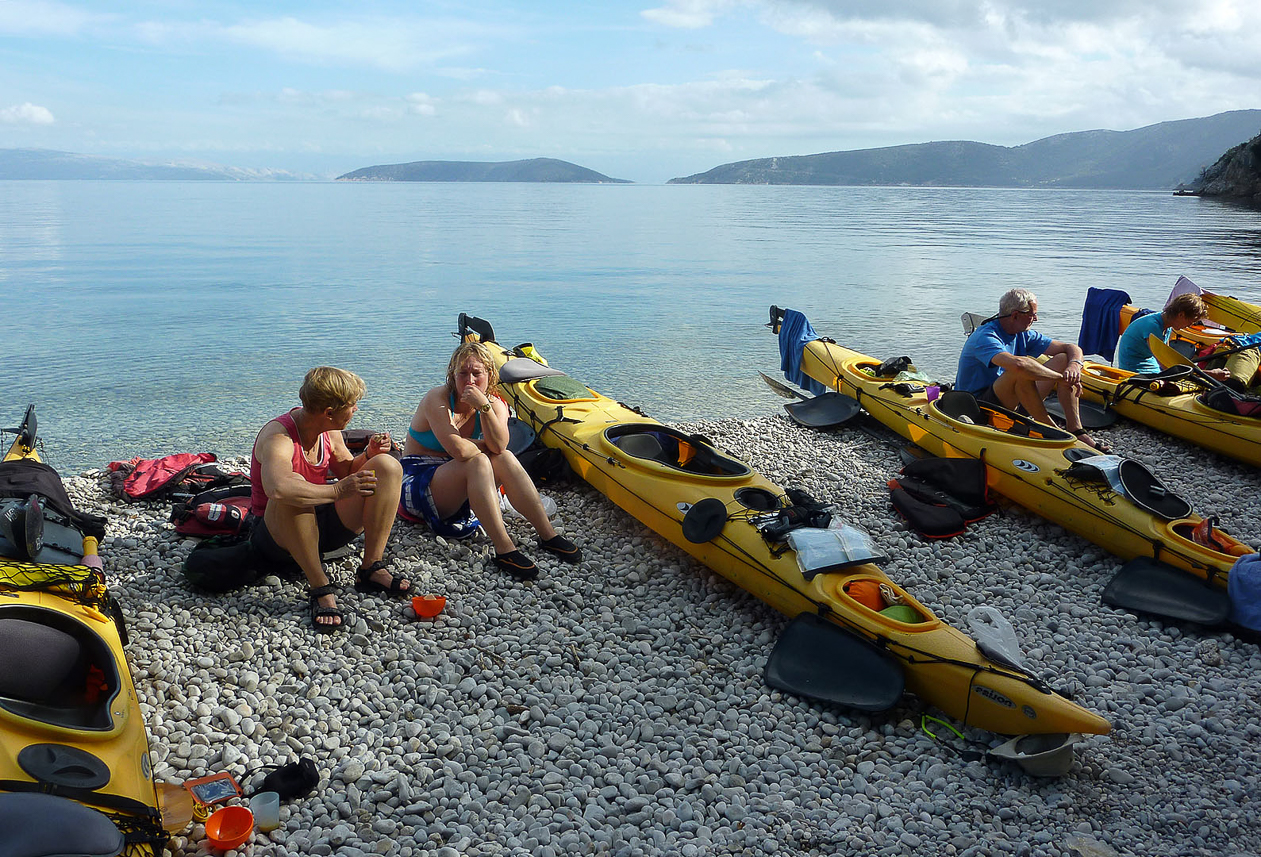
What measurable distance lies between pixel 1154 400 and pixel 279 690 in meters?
6.72

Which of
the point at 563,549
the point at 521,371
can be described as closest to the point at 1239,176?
the point at 521,371

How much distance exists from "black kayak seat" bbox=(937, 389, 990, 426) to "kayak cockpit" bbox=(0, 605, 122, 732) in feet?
17.2

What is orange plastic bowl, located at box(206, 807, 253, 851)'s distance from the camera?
8.59ft

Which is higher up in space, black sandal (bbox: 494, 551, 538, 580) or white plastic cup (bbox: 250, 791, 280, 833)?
black sandal (bbox: 494, 551, 538, 580)

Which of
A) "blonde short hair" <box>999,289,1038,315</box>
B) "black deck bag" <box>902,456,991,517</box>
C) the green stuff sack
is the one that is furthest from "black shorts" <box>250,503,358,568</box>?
"blonde short hair" <box>999,289,1038,315</box>

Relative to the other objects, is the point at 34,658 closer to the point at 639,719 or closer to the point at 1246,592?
the point at 639,719

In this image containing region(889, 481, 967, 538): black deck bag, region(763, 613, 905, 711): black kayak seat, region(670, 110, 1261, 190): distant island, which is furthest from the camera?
region(670, 110, 1261, 190): distant island

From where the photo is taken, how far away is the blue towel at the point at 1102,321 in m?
9.30

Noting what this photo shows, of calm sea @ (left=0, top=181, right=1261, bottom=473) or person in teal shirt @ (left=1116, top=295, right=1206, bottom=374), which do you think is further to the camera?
calm sea @ (left=0, top=181, right=1261, bottom=473)

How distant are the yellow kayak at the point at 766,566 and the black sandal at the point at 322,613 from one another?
1.73 metres

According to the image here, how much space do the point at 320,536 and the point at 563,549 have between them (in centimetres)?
127

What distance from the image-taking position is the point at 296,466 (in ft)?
12.1

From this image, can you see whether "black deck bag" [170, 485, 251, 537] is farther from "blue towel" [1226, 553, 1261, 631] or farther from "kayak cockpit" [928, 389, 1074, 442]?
"blue towel" [1226, 553, 1261, 631]

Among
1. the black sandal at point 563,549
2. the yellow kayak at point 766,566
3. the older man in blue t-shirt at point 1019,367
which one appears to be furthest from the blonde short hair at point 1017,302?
the black sandal at point 563,549
